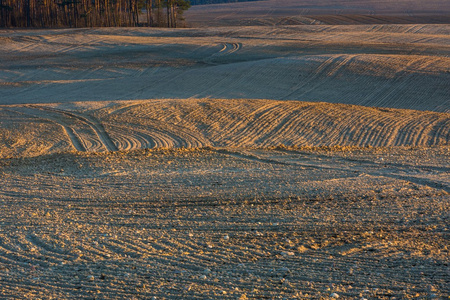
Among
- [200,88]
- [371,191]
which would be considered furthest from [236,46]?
[371,191]

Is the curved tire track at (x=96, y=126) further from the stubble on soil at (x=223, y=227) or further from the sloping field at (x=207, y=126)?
the stubble on soil at (x=223, y=227)

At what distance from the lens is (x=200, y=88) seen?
2828cm

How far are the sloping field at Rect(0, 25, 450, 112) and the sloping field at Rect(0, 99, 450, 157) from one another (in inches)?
212

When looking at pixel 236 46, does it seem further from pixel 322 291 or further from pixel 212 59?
pixel 322 291

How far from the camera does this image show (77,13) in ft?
214

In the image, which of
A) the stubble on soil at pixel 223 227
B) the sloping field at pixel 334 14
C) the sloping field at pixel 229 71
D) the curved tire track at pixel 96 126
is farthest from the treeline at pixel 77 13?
the stubble on soil at pixel 223 227

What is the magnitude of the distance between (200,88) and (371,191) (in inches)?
747

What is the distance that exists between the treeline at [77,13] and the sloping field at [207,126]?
157 ft

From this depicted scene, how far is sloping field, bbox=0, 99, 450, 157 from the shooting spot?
16938 millimetres

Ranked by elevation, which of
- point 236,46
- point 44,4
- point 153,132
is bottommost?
point 153,132

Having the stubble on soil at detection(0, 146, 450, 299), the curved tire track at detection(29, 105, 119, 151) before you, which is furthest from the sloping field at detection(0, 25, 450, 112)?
the stubble on soil at detection(0, 146, 450, 299)

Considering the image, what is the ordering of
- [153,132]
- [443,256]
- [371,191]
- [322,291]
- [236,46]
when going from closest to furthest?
[322,291], [443,256], [371,191], [153,132], [236,46]

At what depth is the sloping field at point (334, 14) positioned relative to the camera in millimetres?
71875

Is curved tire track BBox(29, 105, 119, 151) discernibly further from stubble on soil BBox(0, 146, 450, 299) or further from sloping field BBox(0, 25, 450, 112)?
sloping field BBox(0, 25, 450, 112)
